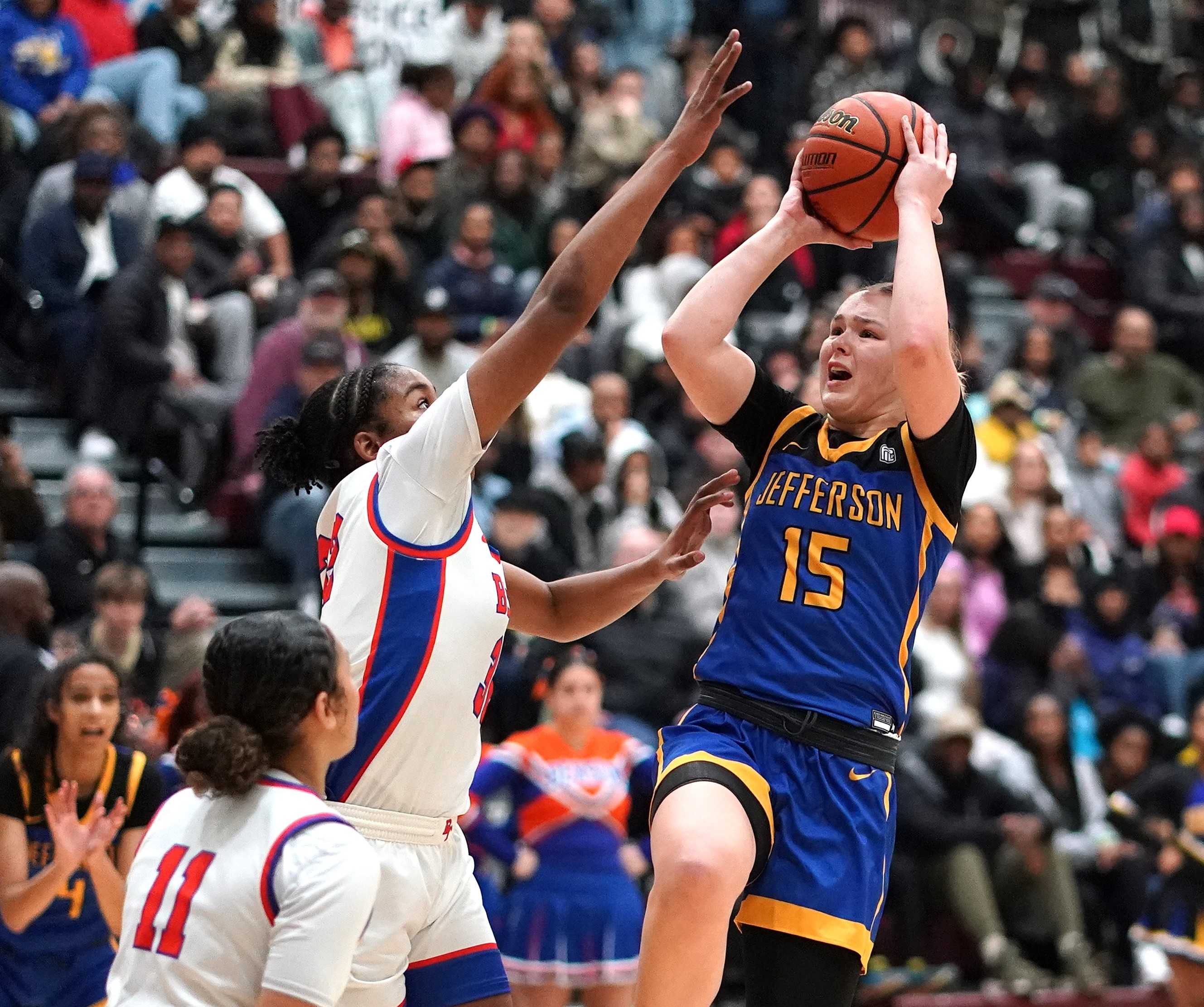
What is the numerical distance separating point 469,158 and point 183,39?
6.78 feet

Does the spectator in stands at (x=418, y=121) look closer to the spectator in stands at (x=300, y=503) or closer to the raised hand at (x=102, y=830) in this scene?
the spectator in stands at (x=300, y=503)

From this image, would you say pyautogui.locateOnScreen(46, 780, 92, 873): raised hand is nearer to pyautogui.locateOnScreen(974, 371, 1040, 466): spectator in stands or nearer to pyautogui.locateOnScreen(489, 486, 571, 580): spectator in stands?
pyautogui.locateOnScreen(489, 486, 571, 580): spectator in stands

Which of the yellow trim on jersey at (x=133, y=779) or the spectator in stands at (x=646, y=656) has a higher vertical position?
the yellow trim on jersey at (x=133, y=779)

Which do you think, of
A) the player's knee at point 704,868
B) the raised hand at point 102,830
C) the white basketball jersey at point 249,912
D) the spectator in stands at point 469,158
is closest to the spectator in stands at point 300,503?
the spectator in stands at point 469,158

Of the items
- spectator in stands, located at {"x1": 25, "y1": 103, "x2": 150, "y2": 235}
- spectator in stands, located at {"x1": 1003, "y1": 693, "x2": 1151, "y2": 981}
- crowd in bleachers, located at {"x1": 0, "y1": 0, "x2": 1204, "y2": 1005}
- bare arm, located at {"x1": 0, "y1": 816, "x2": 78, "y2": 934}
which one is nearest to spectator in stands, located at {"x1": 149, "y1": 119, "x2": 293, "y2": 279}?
crowd in bleachers, located at {"x1": 0, "y1": 0, "x2": 1204, "y2": 1005}

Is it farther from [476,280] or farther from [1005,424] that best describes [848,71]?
[476,280]

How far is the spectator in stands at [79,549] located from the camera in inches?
339

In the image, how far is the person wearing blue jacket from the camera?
1134cm

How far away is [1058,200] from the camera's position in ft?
50.6

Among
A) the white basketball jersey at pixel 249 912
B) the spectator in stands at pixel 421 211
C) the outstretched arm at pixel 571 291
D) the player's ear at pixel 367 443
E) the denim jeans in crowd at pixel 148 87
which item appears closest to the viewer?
the white basketball jersey at pixel 249 912

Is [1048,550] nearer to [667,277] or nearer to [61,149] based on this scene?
[667,277]

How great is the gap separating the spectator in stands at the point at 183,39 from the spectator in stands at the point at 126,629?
17.3ft

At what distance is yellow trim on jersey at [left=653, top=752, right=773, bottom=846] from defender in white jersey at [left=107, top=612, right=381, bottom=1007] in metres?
1.05

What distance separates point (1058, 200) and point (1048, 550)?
16.1ft
